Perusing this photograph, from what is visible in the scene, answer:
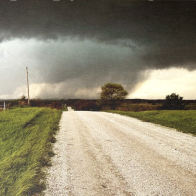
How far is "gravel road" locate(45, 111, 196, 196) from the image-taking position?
3561 mm

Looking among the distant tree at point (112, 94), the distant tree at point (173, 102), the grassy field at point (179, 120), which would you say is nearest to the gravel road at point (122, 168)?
the grassy field at point (179, 120)

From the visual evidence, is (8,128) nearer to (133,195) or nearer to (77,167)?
(77,167)

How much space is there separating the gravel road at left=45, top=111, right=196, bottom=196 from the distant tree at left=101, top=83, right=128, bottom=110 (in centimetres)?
3882

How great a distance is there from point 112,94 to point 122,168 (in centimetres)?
4236

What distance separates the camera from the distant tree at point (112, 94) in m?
46.0

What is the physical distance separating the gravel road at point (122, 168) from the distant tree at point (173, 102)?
76.7 feet

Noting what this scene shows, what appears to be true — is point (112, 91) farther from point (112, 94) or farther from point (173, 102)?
point (173, 102)

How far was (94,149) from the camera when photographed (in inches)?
239

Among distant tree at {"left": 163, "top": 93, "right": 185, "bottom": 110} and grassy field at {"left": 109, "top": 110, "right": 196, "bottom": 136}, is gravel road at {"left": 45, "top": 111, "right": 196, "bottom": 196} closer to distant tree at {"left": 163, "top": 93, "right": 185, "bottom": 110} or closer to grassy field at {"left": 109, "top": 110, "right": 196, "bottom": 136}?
grassy field at {"left": 109, "top": 110, "right": 196, "bottom": 136}

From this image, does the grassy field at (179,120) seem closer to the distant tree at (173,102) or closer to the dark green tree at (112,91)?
the distant tree at (173,102)

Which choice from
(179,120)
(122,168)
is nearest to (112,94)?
(179,120)

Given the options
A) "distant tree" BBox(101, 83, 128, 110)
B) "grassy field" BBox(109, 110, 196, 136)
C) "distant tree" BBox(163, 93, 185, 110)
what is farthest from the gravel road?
"distant tree" BBox(101, 83, 128, 110)

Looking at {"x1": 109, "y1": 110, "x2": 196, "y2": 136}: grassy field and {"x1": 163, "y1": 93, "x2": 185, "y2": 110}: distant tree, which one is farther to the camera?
{"x1": 163, "y1": 93, "x2": 185, "y2": 110}: distant tree

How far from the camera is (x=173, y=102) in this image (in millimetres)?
28844
